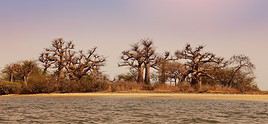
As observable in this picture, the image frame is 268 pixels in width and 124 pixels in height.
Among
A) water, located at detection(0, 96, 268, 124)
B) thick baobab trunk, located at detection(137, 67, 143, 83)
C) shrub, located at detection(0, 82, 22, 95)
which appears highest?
thick baobab trunk, located at detection(137, 67, 143, 83)

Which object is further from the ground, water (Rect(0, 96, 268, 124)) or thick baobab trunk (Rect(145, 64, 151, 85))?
thick baobab trunk (Rect(145, 64, 151, 85))

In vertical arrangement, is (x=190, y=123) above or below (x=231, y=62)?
below

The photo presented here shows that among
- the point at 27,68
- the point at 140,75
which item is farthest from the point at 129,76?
the point at 27,68

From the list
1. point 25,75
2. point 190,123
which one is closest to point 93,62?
point 25,75

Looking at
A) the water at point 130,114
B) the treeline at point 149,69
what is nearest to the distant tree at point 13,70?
the treeline at point 149,69

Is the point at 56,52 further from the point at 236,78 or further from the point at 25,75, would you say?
the point at 236,78

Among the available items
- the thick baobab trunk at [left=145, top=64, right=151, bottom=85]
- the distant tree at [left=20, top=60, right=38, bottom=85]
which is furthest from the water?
the thick baobab trunk at [left=145, top=64, right=151, bottom=85]

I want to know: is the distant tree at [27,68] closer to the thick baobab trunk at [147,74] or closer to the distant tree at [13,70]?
the distant tree at [13,70]

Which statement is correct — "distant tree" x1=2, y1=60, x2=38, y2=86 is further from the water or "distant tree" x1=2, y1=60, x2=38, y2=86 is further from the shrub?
the water

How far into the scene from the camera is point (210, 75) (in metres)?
70.5

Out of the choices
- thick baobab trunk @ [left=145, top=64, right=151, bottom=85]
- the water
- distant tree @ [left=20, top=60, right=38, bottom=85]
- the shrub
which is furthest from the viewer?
thick baobab trunk @ [left=145, top=64, right=151, bottom=85]

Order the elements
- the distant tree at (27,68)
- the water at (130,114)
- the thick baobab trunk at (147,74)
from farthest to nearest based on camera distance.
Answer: the thick baobab trunk at (147,74) → the distant tree at (27,68) → the water at (130,114)

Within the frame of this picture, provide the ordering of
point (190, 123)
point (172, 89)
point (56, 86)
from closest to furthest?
point (190, 123)
point (56, 86)
point (172, 89)

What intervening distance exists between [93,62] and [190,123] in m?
52.0
